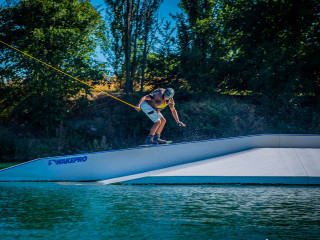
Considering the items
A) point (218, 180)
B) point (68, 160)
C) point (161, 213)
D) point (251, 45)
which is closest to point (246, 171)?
point (218, 180)

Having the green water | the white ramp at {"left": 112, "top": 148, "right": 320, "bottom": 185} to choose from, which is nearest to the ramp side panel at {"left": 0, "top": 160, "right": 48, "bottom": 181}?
the green water

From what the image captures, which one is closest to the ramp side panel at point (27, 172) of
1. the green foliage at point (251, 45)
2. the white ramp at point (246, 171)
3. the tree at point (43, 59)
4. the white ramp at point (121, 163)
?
the white ramp at point (121, 163)

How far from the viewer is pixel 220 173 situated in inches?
320

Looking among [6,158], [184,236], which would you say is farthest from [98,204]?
[6,158]

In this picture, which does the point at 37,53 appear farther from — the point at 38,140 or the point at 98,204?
the point at 98,204

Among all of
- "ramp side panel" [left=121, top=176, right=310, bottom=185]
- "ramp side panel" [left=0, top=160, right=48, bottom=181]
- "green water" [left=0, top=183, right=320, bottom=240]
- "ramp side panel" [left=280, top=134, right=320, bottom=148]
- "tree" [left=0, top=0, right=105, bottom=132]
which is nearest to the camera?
"green water" [left=0, top=183, right=320, bottom=240]

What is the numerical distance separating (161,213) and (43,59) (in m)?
15.9

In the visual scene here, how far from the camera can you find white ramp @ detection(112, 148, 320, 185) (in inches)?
308

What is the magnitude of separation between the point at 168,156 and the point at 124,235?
17.7 feet

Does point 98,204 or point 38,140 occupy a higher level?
point 38,140

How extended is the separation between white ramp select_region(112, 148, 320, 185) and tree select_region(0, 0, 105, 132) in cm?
1182

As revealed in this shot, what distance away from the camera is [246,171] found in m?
8.20

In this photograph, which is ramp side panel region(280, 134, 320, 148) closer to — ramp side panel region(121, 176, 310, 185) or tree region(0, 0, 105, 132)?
ramp side panel region(121, 176, 310, 185)

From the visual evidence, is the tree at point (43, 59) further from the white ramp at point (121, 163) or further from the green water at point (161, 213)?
the green water at point (161, 213)
